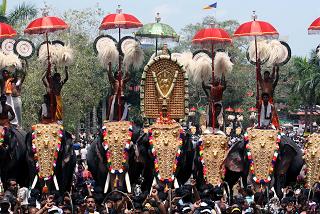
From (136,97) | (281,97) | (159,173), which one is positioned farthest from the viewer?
(281,97)

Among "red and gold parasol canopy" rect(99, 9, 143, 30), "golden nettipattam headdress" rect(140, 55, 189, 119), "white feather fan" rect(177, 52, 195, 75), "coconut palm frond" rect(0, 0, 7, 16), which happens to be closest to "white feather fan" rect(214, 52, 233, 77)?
"white feather fan" rect(177, 52, 195, 75)

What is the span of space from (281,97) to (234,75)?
19.0 metres

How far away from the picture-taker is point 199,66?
2073 centimetres

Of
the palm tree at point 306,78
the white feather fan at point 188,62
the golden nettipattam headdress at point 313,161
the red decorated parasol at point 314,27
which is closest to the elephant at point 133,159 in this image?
the white feather fan at point 188,62

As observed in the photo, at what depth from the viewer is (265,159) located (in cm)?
1903

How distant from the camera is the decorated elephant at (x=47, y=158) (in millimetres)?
19156

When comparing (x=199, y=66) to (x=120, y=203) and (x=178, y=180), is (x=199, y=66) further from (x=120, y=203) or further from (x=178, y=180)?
(x=120, y=203)

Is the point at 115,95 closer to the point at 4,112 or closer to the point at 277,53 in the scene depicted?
the point at 4,112

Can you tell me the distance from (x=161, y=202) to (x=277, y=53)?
19.3 ft

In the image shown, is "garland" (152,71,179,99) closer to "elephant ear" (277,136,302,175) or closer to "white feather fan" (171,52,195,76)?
"white feather fan" (171,52,195,76)

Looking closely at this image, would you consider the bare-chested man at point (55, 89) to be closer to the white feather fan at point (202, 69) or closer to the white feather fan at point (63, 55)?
the white feather fan at point (63, 55)

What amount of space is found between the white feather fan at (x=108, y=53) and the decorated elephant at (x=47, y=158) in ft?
4.92

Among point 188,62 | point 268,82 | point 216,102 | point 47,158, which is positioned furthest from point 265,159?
point 47,158

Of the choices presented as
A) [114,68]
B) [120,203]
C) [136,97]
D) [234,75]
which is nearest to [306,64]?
[234,75]
